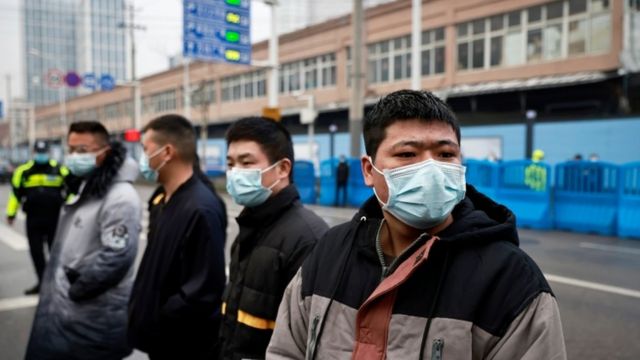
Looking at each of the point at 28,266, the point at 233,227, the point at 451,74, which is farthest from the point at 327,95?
the point at 28,266

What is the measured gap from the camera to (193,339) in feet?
9.15

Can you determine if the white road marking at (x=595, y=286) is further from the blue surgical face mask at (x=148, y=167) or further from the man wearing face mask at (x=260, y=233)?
the blue surgical face mask at (x=148, y=167)

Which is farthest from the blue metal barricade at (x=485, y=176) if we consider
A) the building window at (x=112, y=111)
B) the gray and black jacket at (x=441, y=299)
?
the building window at (x=112, y=111)

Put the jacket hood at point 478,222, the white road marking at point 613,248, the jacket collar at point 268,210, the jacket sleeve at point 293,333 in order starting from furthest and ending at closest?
the white road marking at point 613,248 → the jacket collar at point 268,210 → the jacket sleeve at point 293,333 → the jacket hood at point 478,222

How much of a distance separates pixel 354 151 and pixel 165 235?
14.8 metres

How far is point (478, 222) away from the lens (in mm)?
1519

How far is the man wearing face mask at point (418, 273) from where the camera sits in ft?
4.51

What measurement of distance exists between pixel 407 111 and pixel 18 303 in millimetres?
6275

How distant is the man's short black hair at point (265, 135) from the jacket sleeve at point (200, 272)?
1.48ft

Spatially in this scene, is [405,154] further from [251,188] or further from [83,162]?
[83,162]

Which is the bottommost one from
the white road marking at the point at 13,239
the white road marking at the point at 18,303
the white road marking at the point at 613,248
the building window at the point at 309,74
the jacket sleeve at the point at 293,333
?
the white road marking at the point at 13,239

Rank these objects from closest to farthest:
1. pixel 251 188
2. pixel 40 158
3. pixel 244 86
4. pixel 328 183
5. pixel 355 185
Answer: pixel 251 188, pixel 40 158, pixel 355 185, pixel 328 183, pixel 244 86

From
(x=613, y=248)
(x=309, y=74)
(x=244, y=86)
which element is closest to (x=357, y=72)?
(x=613, y=248)

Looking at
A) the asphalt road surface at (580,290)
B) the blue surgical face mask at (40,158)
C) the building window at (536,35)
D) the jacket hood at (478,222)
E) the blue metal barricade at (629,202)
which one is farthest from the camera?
the building window at (536,35)
